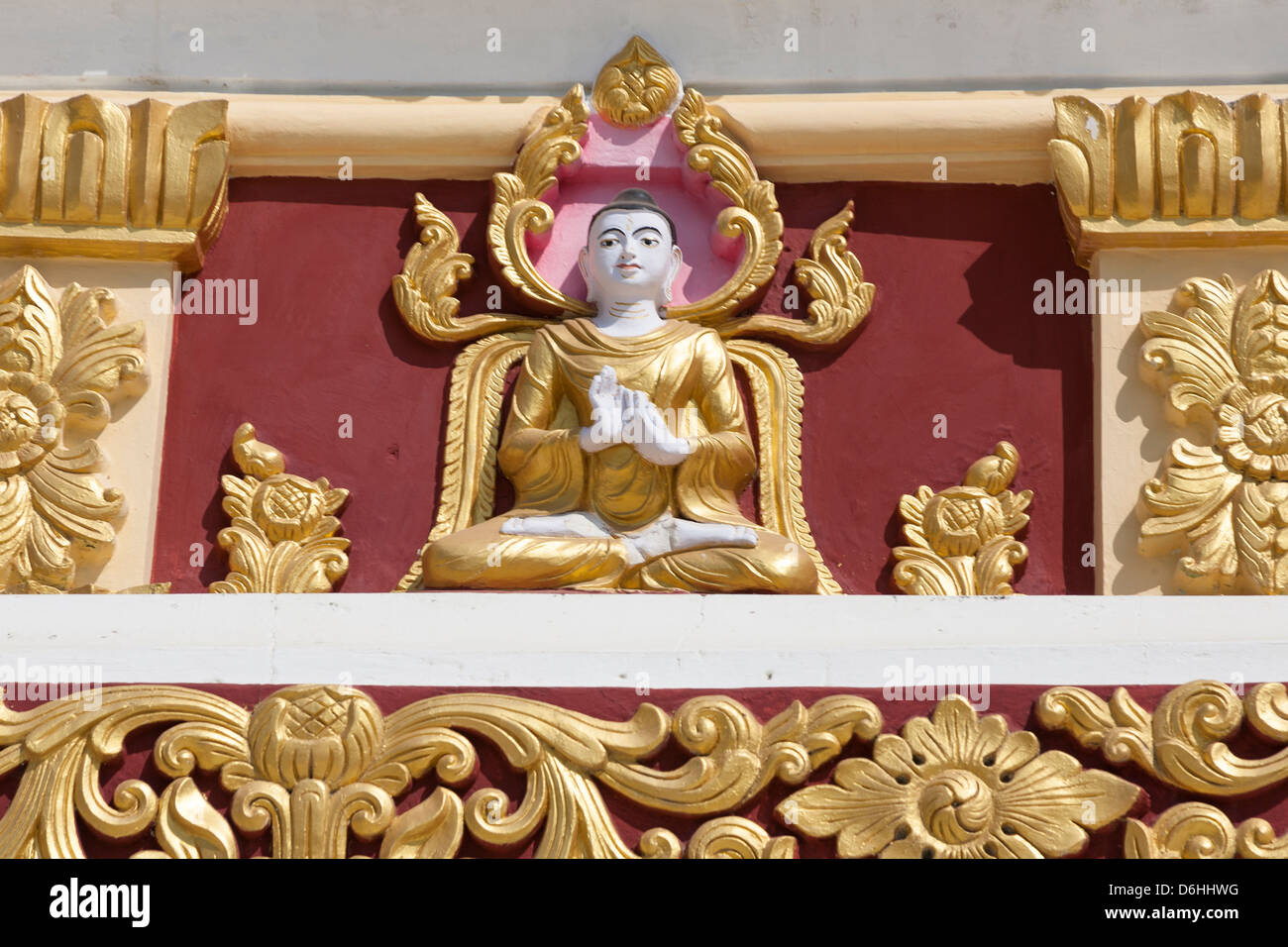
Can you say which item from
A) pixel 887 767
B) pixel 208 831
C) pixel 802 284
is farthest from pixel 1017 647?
pixel 208 831

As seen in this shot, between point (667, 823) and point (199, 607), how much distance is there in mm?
949

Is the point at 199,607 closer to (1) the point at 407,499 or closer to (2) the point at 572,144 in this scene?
(1) the point at 407,499

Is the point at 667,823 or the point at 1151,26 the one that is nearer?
the point at 667,823

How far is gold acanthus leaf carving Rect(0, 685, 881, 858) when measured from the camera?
14.5 feet

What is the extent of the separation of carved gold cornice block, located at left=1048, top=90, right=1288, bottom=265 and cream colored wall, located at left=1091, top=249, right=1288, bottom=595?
0.04m

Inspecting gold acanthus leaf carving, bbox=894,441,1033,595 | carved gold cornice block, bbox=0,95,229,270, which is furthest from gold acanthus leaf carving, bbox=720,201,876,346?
carved gold cornice block, bbox=0,95,229,270

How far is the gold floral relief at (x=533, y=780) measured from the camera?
4.42m

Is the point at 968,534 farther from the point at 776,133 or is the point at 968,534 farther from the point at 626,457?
the point at 776,133

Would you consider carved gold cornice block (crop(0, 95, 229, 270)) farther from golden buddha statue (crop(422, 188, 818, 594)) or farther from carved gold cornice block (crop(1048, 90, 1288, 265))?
carved gold cornice block (crop(1048, 90, 1288, 265))

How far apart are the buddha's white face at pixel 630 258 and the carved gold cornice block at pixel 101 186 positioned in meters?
0.81

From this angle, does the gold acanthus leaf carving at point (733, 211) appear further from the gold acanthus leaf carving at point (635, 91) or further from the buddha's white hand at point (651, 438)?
the buddha's white hand at point (651, 438)

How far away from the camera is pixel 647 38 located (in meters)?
5.46

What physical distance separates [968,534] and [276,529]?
4.49ft

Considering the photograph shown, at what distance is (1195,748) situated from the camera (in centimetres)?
446
